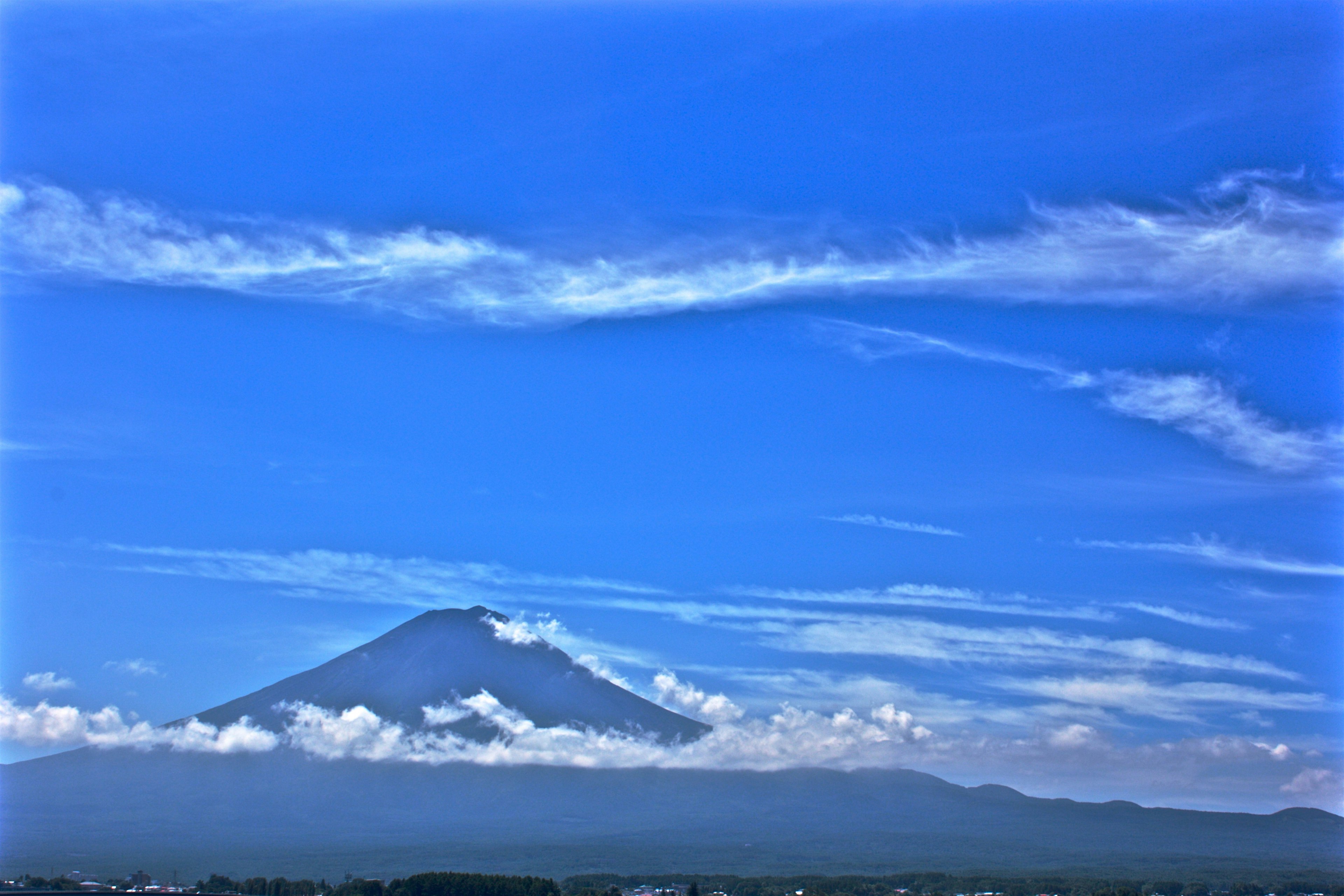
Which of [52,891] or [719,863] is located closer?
[52,891]

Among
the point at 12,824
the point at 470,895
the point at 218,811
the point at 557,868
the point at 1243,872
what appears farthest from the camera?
the point at 218,811

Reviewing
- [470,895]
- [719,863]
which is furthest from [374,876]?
[470,895]

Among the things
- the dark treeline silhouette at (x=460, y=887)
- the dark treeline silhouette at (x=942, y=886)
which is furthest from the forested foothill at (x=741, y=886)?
the dark treeline silhouette at (x=942, y=886)

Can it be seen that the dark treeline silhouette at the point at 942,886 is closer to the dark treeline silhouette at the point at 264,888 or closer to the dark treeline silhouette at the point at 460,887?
the dark treeline silhouette at the point at 460,887

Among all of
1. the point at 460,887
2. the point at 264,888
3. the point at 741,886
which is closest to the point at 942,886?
the point at 741,886

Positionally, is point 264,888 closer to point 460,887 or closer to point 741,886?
point 460,887

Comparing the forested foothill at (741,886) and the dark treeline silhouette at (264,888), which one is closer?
the forested foothill at (741,886)

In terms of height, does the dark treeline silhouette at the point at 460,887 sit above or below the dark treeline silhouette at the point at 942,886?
above

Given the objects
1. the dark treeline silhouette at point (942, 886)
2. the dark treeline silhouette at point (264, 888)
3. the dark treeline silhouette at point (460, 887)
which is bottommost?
the dark treeline silhouette at point (942, 886)

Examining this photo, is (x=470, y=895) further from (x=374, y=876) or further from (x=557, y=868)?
(x=557, y=868)
